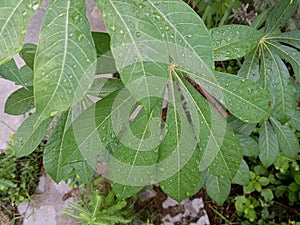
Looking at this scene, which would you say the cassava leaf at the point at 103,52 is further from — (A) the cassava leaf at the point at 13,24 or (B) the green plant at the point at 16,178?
(B) the green plant at the point at 16,178

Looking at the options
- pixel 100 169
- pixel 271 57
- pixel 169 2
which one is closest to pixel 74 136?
pixel 169 2

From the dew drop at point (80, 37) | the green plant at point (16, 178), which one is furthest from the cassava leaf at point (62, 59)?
the green plant at point (16, 178)

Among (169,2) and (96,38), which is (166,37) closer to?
(169,2)

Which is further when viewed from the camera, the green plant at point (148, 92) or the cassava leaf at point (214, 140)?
the cassava leaf at point (214, 140)

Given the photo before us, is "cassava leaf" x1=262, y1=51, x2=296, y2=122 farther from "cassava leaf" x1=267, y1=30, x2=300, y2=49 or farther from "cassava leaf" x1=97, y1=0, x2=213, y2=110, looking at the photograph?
"cassava leaf" x1=97, y1=0, x2=213, y2=110

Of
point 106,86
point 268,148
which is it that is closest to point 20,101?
point 106,86

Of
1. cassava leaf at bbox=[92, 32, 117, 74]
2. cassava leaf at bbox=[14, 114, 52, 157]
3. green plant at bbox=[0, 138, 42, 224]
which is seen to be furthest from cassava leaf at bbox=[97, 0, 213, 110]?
green plant at bbox=[0, 138, 42, 224]
